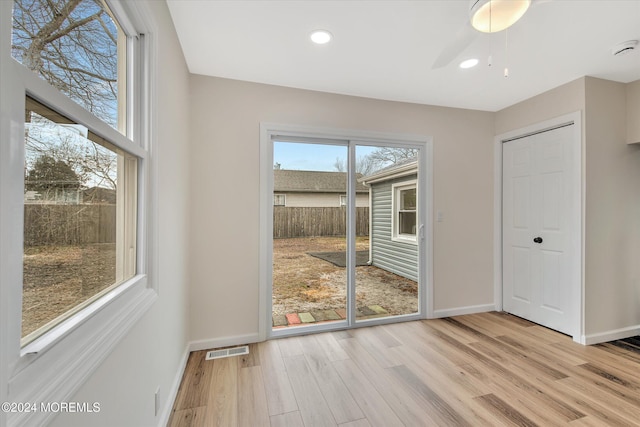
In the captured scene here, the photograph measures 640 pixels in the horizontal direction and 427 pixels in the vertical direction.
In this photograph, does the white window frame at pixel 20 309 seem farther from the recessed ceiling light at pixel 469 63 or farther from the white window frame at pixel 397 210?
the white window frame at pixel 397 210

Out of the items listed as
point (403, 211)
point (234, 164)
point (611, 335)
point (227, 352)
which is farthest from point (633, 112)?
point (227, 352)

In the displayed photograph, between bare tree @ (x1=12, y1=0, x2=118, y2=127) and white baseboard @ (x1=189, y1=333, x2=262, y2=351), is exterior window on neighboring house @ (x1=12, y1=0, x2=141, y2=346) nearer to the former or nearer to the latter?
bare tree @ (x1=12, y1=0, x2=118, y2=127)

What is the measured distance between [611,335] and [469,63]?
304 cm

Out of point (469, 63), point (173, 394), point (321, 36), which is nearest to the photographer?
point (173, 394)

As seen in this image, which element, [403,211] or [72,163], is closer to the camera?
[72,163]

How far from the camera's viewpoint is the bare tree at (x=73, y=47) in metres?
0.70

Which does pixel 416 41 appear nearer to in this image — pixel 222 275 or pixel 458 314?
pixel 222 275

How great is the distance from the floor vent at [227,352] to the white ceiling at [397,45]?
2.62 metres

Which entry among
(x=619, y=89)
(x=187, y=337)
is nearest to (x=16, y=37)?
(x=187, y=337)

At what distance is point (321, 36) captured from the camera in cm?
213

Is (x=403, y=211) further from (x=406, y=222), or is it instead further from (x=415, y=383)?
(x=415, y=383)

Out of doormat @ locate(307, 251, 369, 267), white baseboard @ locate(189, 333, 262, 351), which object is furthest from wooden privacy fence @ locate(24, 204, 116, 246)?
doormat @ locate(307, 251, 369, 267)

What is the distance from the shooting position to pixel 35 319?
714mm

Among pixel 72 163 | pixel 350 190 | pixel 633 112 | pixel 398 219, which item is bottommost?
pixel 398 219
